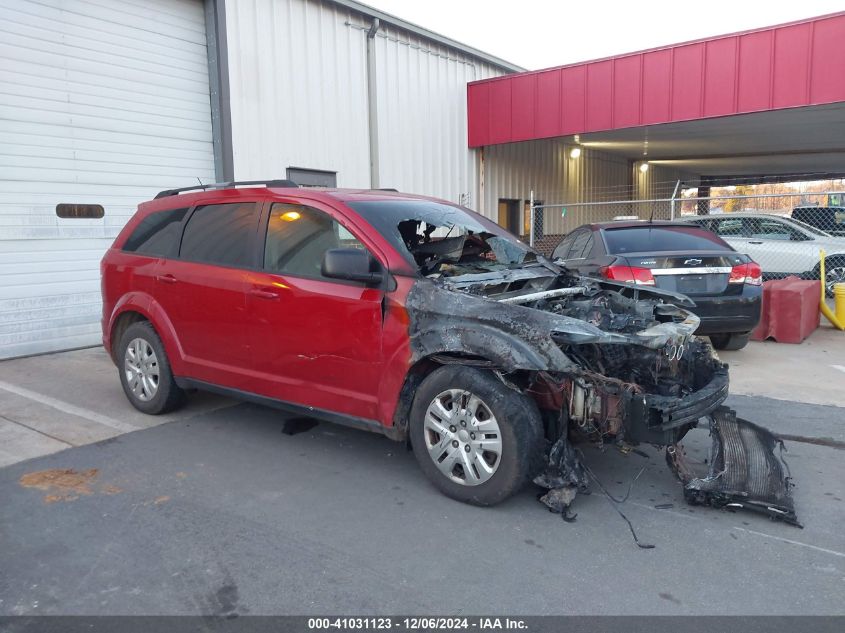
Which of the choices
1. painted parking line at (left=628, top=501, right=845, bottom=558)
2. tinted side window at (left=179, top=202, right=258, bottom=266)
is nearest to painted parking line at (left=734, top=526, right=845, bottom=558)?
painted parking line at (left=628, top=501, right=845, bottom=558)

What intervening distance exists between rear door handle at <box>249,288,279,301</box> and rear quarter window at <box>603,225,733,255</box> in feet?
13.0

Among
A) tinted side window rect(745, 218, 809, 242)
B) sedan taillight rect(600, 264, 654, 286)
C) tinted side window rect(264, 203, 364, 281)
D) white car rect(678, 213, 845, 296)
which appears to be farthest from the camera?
tinted side window rect(745, 218, 809, 242)

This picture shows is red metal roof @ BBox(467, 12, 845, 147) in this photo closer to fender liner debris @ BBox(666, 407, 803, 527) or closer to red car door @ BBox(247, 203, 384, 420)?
fender liner debris @ BBox(666, 407, 803, 527)

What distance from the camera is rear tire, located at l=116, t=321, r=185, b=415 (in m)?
5.38

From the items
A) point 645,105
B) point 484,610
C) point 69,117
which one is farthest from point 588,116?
point 484,610

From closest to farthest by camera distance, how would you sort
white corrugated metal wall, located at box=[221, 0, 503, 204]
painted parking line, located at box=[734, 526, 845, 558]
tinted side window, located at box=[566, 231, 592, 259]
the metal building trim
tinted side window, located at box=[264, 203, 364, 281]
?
painted parking line, located at box=[734, 526, 845, 558]
tinted side window, located at box=[264, 203, 364, 281]
tinted side window, located at box=[566, 231, 592, 259]
white corrugated metal wall, located at box=[221, 0, 503, 204]
the metal building trim

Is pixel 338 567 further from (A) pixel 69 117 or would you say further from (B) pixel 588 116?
(B) pixel 588 116

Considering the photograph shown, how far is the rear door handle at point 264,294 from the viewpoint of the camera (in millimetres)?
4516

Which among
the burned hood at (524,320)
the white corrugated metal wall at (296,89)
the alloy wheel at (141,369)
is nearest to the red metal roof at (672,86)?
the white corrugated metal wall at (296,89)

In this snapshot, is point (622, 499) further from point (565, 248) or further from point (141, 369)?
point (565, 248)

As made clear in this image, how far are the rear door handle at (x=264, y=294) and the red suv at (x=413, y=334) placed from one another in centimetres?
2

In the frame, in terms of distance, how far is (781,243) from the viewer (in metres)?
12.8

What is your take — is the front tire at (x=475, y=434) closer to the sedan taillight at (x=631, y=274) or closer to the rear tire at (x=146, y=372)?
the rear tire at (x=146, y=372)

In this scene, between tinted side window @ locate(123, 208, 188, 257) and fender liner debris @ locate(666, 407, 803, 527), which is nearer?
fender liner debris @ locate(666, 407, 803, 527)
